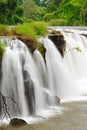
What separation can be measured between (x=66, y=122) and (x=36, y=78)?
3619mm

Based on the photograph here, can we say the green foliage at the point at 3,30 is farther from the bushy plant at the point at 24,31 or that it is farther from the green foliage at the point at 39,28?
the green foliage at the point at 39,28

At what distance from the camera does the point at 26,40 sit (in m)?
16.8

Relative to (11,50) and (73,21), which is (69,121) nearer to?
(11,50)

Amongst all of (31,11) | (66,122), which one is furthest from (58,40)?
(31,11)

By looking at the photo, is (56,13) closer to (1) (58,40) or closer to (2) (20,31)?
(1) (58,40)

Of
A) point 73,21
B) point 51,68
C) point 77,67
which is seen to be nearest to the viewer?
point 51,68

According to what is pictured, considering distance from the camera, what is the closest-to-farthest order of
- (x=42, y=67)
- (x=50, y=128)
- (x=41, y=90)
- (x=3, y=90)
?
(x=50, y=128), (x=3, y=90), (x=41, y=90), (x=42, y=67)

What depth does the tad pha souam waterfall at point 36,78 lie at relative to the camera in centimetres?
1471

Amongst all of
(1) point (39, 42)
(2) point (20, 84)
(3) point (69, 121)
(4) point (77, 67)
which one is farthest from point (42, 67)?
(4) point (77, 67)

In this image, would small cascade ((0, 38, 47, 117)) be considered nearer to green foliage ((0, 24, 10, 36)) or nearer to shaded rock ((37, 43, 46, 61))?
green foliage ((0, 24, 10, 36))

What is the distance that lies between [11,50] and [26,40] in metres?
1.07

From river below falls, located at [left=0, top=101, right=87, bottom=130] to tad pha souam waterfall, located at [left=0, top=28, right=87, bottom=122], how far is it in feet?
2.52

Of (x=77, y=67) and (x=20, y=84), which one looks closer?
(x=20, y=84)

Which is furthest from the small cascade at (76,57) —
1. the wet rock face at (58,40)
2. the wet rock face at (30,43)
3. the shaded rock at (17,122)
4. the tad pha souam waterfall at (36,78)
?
the shaded rock at (17,122)
